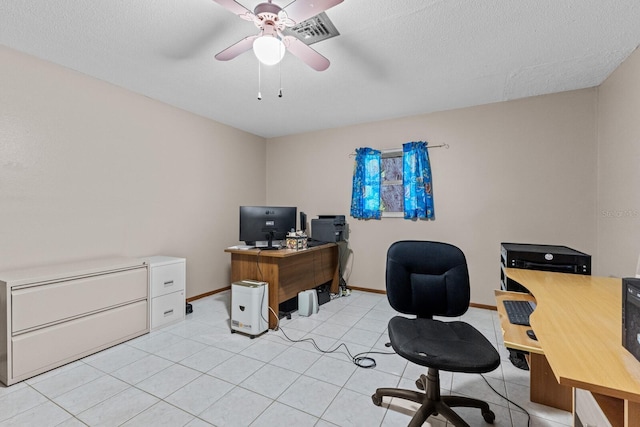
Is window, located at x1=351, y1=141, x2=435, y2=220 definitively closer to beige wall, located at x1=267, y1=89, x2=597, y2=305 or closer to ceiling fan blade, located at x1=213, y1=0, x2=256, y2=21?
beige wall, located at x1=267, y1=89, x2=597, y2=305

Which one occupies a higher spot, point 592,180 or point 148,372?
point 592,180

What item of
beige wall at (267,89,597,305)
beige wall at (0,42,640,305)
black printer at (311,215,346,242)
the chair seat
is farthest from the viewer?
black printer at (311,215,346,242)

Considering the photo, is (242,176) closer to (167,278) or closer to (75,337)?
(167,278)

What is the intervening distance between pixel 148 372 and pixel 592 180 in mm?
4543

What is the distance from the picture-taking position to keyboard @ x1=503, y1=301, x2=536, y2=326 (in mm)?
1355

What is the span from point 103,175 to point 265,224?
67.1 inches

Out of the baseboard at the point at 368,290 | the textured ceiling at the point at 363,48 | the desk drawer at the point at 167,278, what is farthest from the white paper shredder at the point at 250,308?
the textured ceiling at the point at 363,48

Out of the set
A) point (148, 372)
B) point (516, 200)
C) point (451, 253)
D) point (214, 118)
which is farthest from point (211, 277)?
point (516, 200)

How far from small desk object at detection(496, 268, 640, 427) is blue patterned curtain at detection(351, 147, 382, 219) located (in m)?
2.31

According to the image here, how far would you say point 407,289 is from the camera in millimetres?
1871

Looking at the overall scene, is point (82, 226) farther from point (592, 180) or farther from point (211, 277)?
point (592, 180)

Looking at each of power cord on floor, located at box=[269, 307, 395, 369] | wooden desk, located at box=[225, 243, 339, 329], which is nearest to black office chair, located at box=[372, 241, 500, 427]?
power cord on floor, located at box=[269, 307, 395, 369]

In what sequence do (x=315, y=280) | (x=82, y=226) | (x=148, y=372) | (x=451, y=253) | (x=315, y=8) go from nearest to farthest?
(x=315, y=8), (x=451, y=253), (x=148, y=372), (x=82, y=226), (x=315, y=280)

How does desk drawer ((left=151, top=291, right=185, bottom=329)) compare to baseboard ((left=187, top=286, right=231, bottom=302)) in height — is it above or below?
above
